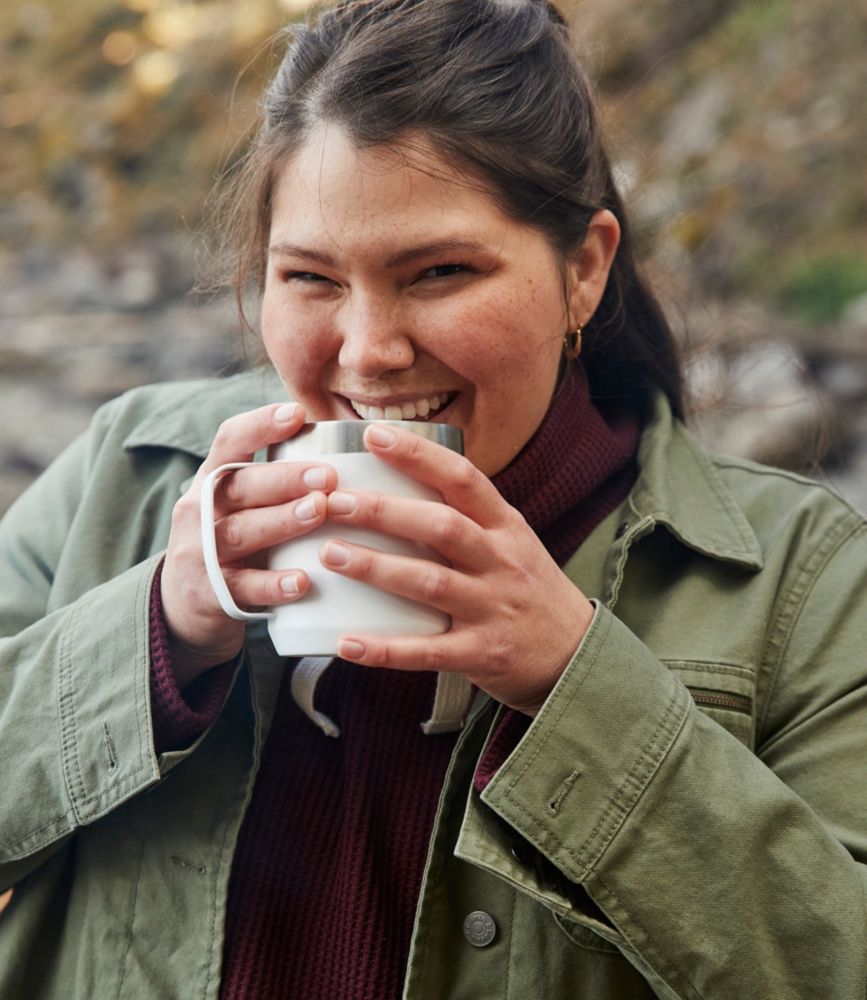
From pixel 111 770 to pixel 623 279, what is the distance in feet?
3.75

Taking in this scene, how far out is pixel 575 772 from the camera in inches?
55.7

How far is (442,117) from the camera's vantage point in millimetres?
1614

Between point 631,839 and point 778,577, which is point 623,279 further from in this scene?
point 631,839

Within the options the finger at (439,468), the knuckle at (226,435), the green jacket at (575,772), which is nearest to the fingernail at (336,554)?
the finger at (439,468)

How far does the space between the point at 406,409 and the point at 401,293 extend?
153mm

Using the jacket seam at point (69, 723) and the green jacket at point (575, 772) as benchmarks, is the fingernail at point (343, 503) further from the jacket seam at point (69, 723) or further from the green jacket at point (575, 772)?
the jacket seam at point (69, 723)

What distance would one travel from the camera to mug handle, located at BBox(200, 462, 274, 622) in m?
1.32

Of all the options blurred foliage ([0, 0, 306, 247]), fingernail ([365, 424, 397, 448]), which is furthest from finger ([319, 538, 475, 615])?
blurred foliage ([0, 0, 306, 247])

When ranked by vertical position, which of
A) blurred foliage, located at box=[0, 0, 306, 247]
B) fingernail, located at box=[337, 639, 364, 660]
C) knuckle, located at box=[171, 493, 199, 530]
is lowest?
blurred foliage, located at box=[0, 0, 306, 247]

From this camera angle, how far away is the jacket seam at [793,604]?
1683 mm

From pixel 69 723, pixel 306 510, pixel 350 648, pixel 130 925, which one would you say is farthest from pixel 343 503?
pixel 130 925

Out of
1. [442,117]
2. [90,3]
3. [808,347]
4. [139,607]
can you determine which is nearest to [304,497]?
[139,607]

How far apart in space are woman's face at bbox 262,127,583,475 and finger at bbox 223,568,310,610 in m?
0.36

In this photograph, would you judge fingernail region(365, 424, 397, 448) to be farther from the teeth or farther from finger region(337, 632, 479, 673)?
the teeth
